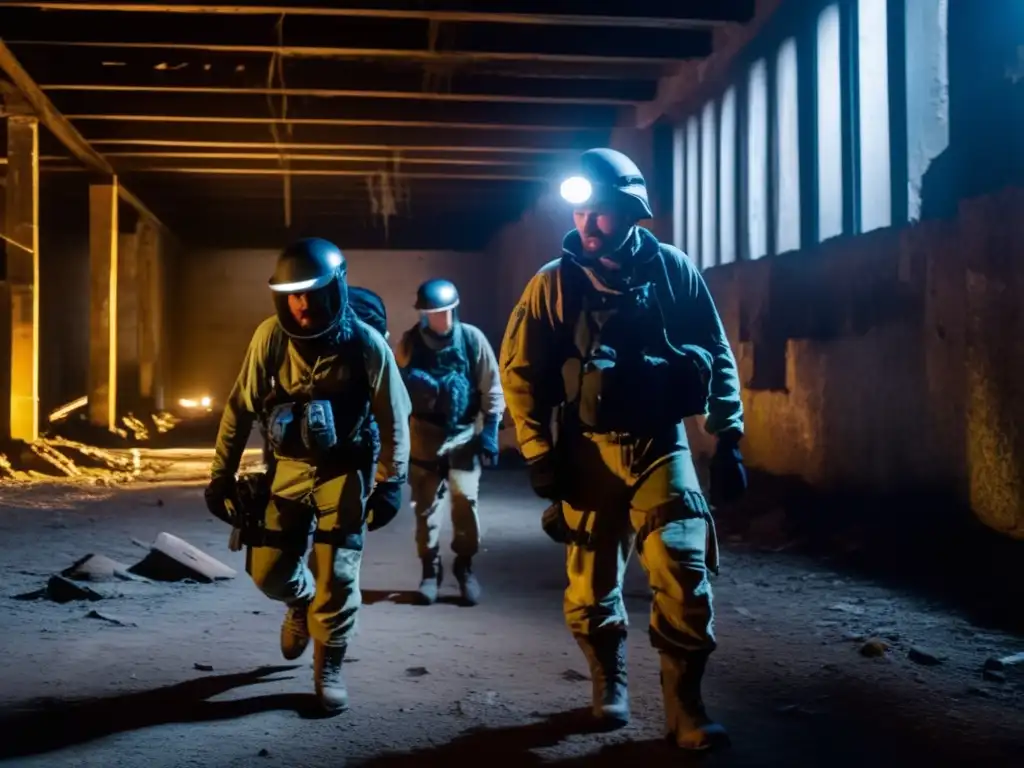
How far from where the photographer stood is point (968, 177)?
21.2 feet

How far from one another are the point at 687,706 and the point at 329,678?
1.36 meters

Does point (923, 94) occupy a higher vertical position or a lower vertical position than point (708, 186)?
lower

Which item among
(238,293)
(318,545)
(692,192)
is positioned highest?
(238,293)

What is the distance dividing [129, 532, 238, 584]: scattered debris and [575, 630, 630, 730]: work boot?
3.69 meters

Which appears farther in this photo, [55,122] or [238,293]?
[238,293]

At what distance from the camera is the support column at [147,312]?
22391 mm

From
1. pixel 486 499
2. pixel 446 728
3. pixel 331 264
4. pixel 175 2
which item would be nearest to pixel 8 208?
pixel 175 2

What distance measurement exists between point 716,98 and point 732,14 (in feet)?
4.44

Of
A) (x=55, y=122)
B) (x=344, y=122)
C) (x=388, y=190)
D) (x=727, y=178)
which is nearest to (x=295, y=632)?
(x=727, y=178)

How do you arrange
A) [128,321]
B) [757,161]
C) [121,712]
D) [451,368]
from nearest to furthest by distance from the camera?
[121,712], [451,368], [757,161], [128,321]

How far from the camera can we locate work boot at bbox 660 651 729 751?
3.41 metres

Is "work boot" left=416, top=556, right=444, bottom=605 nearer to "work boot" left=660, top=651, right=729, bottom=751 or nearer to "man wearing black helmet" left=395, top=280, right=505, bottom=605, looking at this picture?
"man wearing black helmet" left=395, top=280, right=505, bottom=605

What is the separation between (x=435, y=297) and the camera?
19.9 ft

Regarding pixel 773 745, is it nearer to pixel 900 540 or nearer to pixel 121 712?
pixel 121 712
